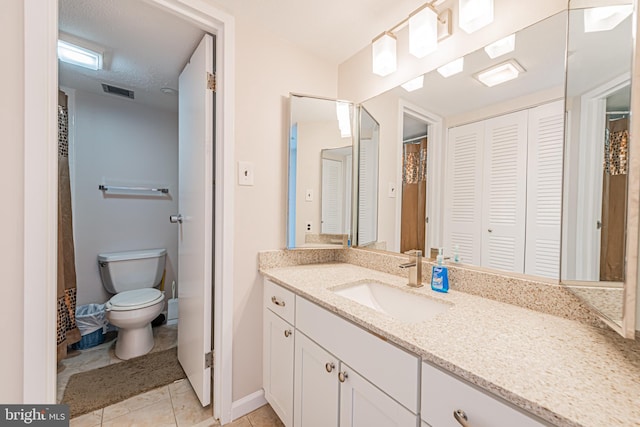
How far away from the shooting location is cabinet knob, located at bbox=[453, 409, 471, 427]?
0.55 m

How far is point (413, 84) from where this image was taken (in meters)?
1.32

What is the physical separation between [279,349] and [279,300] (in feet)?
0.81

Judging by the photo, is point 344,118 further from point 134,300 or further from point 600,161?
point 134,300

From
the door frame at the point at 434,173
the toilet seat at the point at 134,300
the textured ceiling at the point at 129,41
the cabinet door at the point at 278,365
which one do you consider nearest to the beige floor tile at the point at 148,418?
the cabinet door at the point at 278,365

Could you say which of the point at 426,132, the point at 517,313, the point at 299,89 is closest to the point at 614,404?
the point at 517,313

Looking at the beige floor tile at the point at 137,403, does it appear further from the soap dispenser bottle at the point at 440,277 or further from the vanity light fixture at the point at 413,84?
the vanity light fixture at the point at 413,84

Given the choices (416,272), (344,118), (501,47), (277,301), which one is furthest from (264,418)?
(501,47)

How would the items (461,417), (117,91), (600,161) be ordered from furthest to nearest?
1. (117,91)
2. (600,161)
3. (461,417)

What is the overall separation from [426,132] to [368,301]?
0.89 meters

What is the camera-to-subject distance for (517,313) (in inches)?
34.2

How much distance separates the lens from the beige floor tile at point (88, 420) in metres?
1.33

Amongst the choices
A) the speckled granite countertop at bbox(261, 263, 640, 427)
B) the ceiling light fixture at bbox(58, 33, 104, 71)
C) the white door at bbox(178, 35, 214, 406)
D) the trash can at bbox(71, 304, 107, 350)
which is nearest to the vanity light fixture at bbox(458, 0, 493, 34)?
the speckled granite countertop at bbox(261, 263, 640, 427)

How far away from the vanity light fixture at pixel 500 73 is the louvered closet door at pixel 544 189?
0.58 ft

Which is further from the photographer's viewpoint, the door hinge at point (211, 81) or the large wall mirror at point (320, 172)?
the large wall mirror at point (320, 172)
